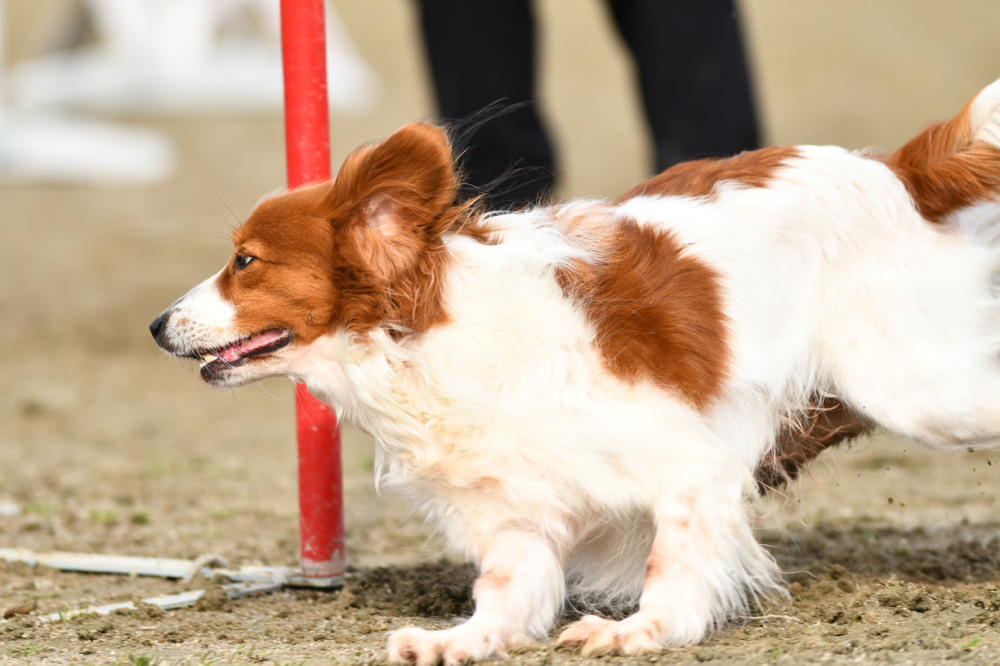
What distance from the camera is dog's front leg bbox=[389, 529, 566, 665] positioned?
9.11ft

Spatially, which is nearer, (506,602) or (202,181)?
(506,602)

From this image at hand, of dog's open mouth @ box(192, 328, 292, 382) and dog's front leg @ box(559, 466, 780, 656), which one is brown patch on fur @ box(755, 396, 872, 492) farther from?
dog's open mouth @ box(192, 328, 292, 382)

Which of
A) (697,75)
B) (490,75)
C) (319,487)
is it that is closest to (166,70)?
(490,75)

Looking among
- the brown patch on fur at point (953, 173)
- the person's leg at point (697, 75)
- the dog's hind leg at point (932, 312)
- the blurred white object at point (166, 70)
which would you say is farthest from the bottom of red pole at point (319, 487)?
the blurred white object at point (166, 70)

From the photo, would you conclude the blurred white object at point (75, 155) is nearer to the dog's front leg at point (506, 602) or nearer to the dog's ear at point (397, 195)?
the dog's ear at point (397, 195)

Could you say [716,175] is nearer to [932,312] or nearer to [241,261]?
[932,312]

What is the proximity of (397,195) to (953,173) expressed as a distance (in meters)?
1.36

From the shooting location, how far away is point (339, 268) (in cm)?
299

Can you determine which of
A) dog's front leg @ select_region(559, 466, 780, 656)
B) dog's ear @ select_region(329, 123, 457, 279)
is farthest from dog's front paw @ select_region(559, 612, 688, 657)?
dog's ear @ select_region(329, 123, 457, 279)

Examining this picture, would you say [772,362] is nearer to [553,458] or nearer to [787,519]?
[553,458]

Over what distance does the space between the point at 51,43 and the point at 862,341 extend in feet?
52.9

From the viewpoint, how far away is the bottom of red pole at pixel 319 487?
3584 mm

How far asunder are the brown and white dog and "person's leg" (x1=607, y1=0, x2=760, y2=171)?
1072 millimetres

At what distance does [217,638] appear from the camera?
312cm
